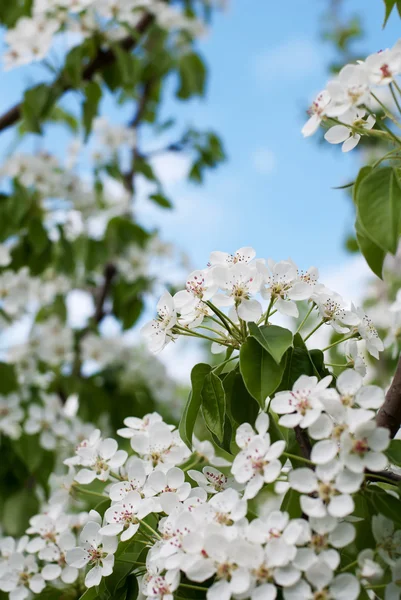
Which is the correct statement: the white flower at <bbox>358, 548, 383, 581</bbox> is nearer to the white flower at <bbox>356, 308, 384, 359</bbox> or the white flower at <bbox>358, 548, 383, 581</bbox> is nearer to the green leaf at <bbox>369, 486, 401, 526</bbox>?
the green leaf at <bbox>369, 486, 401, 526</bbox>

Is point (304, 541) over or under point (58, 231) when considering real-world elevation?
over

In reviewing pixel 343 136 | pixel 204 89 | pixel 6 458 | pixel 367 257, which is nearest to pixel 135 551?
pixel 367 257

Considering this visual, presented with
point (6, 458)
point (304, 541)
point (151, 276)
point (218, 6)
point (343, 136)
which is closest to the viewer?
point (304, 541)

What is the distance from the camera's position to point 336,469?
0.76m

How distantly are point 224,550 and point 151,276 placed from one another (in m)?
2.32

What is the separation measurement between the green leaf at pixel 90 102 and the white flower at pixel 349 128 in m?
1.40

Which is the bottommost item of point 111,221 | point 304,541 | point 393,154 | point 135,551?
point 111,221

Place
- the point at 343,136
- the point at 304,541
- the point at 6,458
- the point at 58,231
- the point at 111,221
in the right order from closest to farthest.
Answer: the point at 304,541 → the point at 343,136 → the point at 6,458 → the point at 58,231 → the point at 111,221

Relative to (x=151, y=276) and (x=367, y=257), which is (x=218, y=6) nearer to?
(x=151, y=276)

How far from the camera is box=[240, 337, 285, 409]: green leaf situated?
86 centimetres

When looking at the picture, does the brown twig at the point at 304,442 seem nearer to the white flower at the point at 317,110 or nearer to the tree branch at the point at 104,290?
the white flower at the point at 317,110

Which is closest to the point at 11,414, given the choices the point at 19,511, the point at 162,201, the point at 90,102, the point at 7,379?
the point at 7,379

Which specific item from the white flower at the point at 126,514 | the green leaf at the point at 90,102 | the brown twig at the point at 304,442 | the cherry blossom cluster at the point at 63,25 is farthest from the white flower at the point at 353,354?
the cherry blossom cluster at the point at 63,25

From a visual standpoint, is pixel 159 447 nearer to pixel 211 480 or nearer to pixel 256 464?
pixel 211 480
